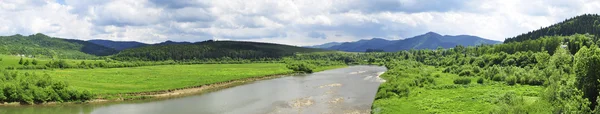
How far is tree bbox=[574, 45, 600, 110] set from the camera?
31.2 meters

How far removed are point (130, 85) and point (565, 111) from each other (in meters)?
84.8

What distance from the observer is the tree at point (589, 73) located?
31.2 meters

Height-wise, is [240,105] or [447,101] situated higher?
[447,101]

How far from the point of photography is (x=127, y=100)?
75438 millimetres

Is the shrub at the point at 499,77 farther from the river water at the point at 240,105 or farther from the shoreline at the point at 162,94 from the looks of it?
the shoreline at the point at 162,94

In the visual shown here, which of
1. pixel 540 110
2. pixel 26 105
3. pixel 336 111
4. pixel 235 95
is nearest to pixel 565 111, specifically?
pixel 540 110

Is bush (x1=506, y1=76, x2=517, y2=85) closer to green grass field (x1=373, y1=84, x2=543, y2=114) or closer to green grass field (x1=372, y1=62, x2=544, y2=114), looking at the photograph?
green grass field (x1=372, y1=62, x2=544, y2=114)

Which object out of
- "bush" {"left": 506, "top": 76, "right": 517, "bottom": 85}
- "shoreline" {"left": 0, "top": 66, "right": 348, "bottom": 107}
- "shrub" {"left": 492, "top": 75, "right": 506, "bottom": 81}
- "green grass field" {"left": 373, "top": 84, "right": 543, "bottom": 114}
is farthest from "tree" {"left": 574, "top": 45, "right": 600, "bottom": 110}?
"shoreline" {"left": 0, "top": 66, "right": 348, "bottom": 107}

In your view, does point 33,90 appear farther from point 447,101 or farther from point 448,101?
point 448,101

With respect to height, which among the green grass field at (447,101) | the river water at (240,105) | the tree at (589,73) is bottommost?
the river water at (240,105)

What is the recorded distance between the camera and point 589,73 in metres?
31.6

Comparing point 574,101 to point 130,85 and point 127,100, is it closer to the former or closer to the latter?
point 127,100

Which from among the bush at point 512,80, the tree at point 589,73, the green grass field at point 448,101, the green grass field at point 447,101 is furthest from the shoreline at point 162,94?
the tree at point 589,73

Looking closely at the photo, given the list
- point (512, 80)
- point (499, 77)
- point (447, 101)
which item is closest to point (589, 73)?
point (447, 101)
